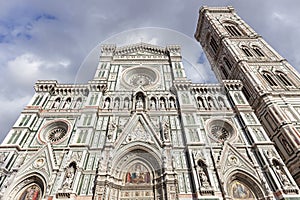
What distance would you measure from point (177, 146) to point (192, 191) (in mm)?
3031

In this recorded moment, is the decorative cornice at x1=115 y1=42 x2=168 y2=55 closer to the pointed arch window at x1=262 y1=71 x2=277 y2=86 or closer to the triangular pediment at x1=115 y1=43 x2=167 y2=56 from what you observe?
the triangular pediment at x1=115 y1=43 x2=167 y2=56

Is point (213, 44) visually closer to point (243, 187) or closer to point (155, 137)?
point (155, 137)

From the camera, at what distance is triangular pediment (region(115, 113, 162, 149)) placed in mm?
12875

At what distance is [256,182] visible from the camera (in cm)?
1115

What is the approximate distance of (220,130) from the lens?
14625mm

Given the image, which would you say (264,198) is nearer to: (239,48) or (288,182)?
(288,182)

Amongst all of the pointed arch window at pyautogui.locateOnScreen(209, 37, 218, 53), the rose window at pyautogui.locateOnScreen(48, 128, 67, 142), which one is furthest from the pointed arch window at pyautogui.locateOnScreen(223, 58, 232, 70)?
the rose window at pyautogui.locateOnScreen(48, 128, 67, 142)

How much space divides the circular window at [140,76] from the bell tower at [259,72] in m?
10.1

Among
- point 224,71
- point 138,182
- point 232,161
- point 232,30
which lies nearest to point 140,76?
point 138,182

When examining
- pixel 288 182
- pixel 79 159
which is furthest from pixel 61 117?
pixel 288 182

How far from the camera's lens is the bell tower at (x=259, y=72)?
1452cm

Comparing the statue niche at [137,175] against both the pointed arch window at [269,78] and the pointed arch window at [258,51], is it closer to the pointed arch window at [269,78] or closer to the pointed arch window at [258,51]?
the pointed arch window at [269,78]

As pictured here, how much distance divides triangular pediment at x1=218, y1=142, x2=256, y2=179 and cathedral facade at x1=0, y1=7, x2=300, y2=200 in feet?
0.21

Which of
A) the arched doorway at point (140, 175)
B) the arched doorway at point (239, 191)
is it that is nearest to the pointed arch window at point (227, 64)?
the arched doorway at point (239, 191)
